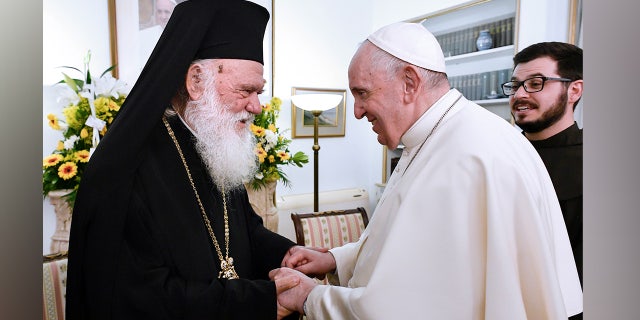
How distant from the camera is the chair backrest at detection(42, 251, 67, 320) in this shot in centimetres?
184

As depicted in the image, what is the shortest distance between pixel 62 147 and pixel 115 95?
0.41 meters

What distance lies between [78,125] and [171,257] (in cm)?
146

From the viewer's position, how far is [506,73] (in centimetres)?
410

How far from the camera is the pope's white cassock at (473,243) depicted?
1.14 meters

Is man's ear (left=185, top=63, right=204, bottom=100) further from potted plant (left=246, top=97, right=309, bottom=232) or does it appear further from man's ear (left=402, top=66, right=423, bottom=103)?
potted plant (left=246, top=97, right=309, bottom=232)

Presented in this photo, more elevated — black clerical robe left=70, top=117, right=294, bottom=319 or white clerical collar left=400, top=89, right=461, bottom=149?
white clerical collar left=400, top=89, right=461, bottom=149

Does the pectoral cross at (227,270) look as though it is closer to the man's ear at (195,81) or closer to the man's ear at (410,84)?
the man's ear at (195,81)

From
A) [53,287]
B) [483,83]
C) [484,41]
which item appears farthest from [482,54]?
[53,287]

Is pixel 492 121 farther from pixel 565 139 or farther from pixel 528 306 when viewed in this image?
pixel 565 139

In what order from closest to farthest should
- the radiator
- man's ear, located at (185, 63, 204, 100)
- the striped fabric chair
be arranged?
man's ear, located at (185, 63, 204, 100) < the striped fabric chair < the radiator

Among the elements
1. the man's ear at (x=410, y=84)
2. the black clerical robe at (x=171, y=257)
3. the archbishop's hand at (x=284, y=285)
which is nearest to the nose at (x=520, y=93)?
the man's ear at (x=410, y=84)

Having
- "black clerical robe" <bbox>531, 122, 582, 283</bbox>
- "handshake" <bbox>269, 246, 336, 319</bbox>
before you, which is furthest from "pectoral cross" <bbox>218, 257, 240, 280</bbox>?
"black clerical robe" <bbox>531, 122, 582, 283</bbox>

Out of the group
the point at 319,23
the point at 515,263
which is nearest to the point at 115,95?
the point at 515,263

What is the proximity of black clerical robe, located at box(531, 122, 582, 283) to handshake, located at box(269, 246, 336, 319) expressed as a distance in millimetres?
1067
